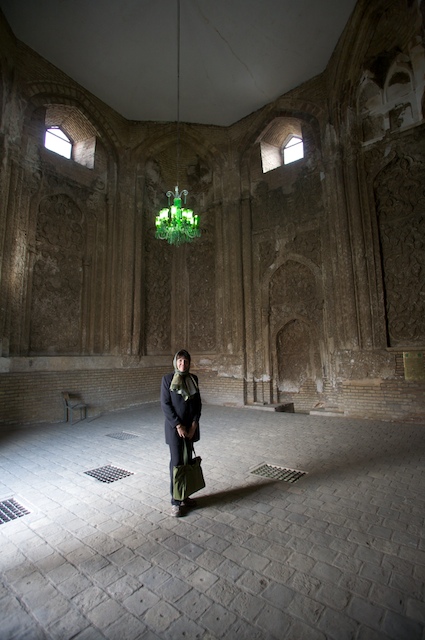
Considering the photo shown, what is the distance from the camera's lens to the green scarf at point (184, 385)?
3346 mm

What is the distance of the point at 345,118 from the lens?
9.09m

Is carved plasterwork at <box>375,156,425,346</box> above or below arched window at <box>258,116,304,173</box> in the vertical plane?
below

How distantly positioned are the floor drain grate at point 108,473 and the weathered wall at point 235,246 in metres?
4.05

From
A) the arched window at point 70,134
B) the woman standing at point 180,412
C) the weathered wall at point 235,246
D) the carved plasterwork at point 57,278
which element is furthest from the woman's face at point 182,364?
the arched window at point 70,134

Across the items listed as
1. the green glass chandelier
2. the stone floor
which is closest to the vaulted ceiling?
the green glass chandelier

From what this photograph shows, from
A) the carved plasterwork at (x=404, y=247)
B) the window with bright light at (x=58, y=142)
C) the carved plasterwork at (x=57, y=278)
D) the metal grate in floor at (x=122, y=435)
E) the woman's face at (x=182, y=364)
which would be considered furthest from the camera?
the window with bright light at (x=58, y=142)

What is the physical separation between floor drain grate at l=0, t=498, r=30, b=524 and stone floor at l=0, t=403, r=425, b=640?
9 centimetres

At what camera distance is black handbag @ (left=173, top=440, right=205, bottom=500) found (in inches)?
127

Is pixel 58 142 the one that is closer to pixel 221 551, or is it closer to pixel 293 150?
pixel 293 150

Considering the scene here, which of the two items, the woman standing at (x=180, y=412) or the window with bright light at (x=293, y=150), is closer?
the woman standing at (x=180, y=412)

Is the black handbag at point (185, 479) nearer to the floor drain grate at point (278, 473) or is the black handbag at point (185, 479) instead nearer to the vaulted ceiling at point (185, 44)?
the floor drain grate at point (278, 473)

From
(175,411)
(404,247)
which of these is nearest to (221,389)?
(404,247)

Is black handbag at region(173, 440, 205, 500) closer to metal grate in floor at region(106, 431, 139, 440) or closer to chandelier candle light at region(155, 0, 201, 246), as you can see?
metal grate in floor at region(106, 431, 139, 440)

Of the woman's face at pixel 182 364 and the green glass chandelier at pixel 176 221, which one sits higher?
the green glass chandelier at pixel 176 221
